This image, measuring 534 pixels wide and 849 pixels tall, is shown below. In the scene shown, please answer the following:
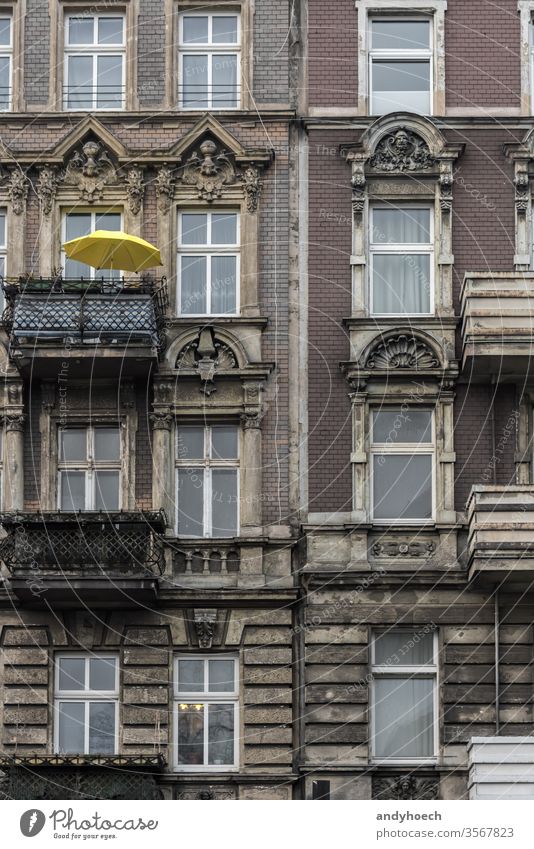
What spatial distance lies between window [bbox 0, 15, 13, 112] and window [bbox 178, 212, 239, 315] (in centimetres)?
403

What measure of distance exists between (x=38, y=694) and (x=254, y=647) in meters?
3.88

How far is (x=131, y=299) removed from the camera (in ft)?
152

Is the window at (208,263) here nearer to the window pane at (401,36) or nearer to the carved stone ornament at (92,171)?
the carved stone ornament at (92,171)

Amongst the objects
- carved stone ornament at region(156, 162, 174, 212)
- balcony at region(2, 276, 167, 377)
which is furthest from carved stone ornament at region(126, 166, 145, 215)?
balcony at region(2, 276, 167, 377)

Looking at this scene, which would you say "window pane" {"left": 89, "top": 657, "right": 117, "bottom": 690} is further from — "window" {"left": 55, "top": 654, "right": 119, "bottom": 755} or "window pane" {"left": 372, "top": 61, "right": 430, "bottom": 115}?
"window pane" {"left": 372, "top": 61, "right": 430, "bottom": 115}

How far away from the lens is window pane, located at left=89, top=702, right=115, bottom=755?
4528 centimetres

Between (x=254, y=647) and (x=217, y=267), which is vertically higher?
(x=217, y=267)

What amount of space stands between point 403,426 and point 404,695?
4.92 m

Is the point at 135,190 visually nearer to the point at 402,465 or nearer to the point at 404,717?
the point at 402,465

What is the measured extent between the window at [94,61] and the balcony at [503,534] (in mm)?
10471

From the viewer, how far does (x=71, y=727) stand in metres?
45.5

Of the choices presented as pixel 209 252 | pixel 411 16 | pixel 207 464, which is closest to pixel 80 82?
pixel 209 252

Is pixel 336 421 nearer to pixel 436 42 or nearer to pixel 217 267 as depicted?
pixel 217 267

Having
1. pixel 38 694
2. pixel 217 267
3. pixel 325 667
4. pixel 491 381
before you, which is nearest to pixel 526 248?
pixel 491 381
